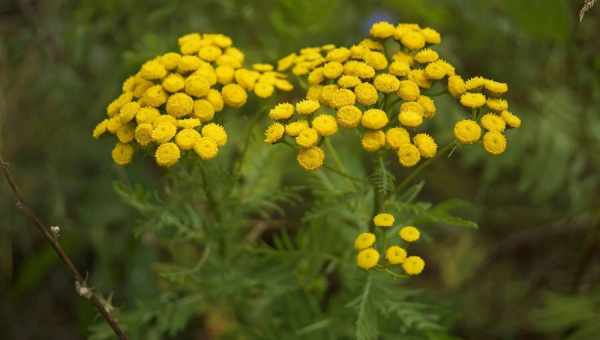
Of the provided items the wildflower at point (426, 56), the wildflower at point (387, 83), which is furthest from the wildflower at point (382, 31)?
the wildflower at point (387, 83)

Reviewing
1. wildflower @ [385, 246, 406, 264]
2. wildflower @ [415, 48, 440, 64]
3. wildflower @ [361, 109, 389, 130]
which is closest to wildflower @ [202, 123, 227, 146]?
wildflower @ [361, 109, 389, 130]

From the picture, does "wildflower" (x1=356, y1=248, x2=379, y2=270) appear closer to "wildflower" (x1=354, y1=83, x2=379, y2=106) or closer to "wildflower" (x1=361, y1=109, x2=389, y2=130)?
"wildflower" (x1=361, y1=109, x2=389, y2=130)

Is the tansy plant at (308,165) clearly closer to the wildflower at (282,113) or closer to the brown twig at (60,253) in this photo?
the wildflower at (282,113)

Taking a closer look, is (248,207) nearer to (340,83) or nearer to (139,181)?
(340,83)

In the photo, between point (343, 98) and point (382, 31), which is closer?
point (343, 98)

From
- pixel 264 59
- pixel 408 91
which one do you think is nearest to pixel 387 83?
pixel 408 91

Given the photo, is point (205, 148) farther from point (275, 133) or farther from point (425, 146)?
A: point (425, 146)

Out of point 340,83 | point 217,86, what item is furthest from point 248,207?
point 340,83
